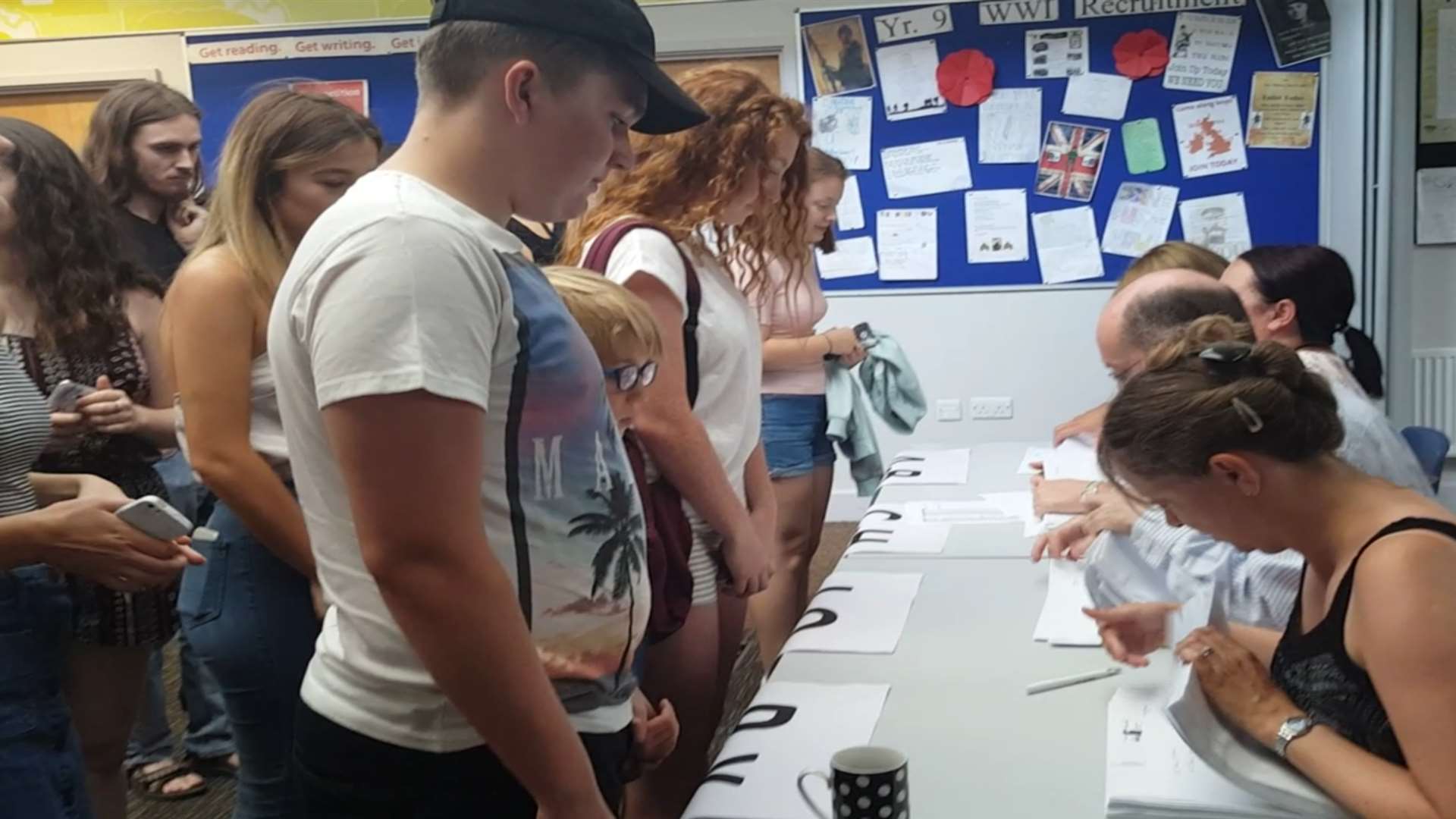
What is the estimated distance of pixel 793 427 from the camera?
271cm

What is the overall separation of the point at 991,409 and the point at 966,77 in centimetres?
120

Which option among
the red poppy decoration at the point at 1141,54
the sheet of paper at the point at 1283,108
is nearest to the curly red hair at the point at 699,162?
the red poppy decoration at the point at 1141,54

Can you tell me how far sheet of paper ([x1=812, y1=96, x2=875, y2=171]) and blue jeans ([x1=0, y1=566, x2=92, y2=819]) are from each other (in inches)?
130

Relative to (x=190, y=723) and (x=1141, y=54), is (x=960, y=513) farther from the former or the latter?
(x=1141, y=54)

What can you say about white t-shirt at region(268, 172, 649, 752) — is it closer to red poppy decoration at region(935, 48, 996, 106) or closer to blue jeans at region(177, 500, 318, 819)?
blue jeans at region(177, 500, 318, 819)

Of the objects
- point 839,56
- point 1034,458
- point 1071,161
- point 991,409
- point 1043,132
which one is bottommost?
point 991,409

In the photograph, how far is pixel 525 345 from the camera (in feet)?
2.91

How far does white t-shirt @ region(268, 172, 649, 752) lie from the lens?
32.2 inches

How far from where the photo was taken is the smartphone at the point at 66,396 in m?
1.74

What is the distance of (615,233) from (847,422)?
4.26 feet

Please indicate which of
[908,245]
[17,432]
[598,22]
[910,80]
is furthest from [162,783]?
[910,80]

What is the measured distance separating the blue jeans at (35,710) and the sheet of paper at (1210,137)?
148 inches

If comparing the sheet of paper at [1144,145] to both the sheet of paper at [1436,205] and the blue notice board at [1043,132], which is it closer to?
the blue notice board at [1043,132]

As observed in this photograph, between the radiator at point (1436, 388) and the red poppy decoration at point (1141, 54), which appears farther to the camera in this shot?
the radiator at point (1436, 388)
